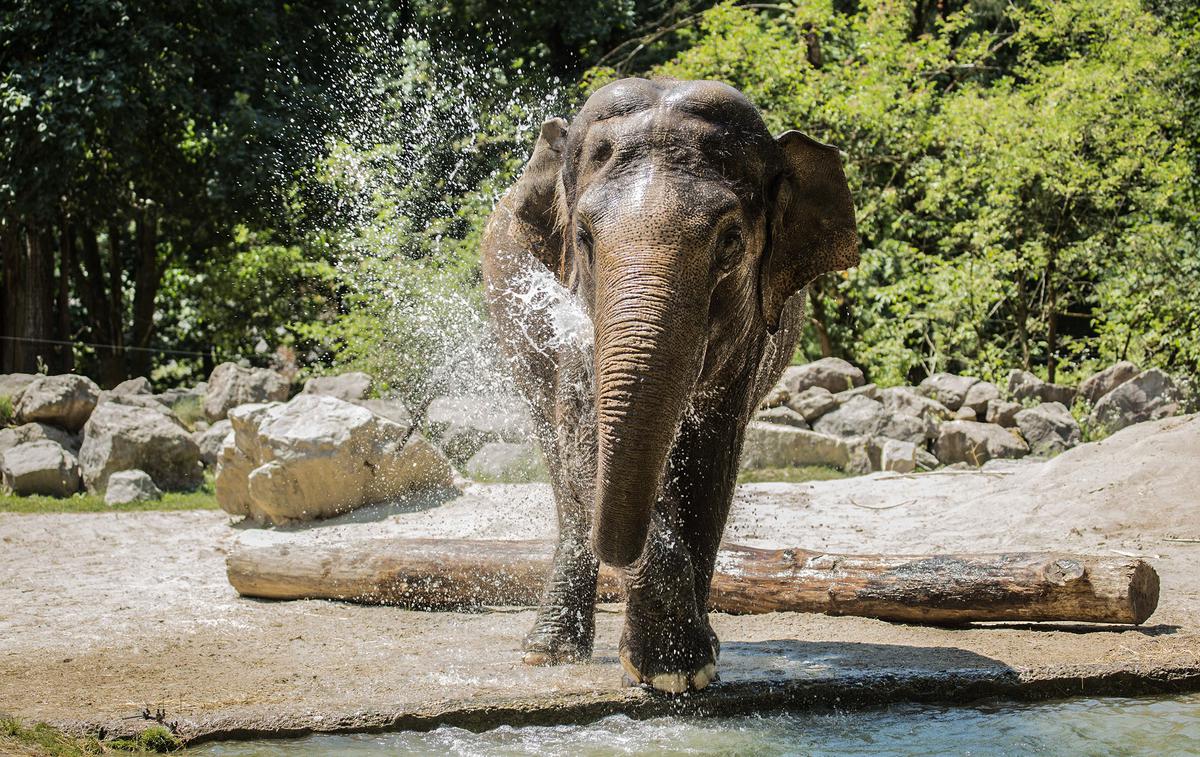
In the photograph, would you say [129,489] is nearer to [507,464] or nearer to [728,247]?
[507,464]

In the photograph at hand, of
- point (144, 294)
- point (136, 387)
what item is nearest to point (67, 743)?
point (136, 387)

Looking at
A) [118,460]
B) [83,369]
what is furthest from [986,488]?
[83,369]

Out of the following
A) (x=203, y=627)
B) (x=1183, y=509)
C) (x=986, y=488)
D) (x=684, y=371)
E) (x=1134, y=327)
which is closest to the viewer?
(x=684, y=371)

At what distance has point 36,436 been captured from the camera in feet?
39.5

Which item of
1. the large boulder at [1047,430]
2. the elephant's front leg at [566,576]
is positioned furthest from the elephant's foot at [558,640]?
the large boulder at [1047,430]

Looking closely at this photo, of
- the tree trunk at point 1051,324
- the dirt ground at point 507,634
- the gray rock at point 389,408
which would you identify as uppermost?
the tree trunk at point 1051,324

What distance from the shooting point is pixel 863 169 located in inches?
708

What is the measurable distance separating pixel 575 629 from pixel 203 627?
2209mm

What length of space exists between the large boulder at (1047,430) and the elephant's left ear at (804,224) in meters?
8.46

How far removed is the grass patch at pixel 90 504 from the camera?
36.0 feet

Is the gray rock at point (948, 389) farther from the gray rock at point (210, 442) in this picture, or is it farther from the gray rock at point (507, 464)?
the gray rock at point (210, 442)

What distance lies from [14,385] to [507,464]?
5.97 meters

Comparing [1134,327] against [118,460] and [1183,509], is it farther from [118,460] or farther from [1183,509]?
[118,460]

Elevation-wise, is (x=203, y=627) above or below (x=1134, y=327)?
below
